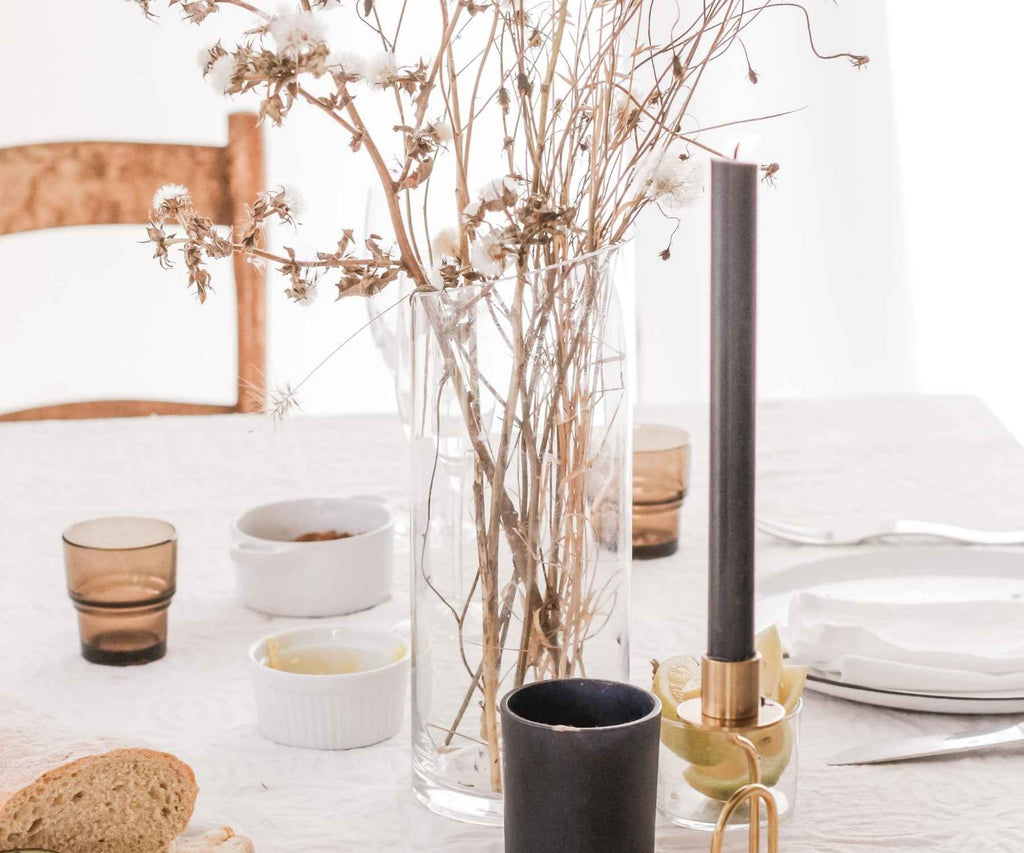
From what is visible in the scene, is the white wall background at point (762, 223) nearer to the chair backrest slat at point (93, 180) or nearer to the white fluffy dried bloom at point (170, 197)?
the chair backrest slat at point (93, 180)

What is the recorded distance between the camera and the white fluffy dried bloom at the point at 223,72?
0.48 m

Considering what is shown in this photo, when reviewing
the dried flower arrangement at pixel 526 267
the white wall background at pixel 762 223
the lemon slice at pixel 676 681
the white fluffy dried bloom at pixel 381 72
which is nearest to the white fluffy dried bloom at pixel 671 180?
the dried flower arrangement at pixel 526 267

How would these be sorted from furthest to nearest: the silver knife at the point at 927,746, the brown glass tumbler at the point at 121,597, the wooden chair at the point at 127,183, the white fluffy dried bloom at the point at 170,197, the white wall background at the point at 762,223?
1. the white wall background at the point at 762,223
2. the wooden chair at the point at 127,183
3. the brown glass tumbler at the point at 121,597
4. the silver knife at the point at 927,746
5. the white fluffy dried bloom at the point at 170,197

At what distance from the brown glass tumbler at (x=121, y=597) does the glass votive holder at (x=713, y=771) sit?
348mm

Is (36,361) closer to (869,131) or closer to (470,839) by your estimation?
(869,131)

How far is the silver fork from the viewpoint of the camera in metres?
0.99

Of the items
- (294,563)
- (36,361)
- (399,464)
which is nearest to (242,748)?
(294,563)

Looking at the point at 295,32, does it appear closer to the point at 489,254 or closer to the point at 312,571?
the point at 489,254

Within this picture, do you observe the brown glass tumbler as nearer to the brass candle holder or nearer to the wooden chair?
the brass candle holder

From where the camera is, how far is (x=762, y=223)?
294 cm

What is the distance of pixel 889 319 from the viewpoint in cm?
298

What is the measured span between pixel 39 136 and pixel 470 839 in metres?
2.57

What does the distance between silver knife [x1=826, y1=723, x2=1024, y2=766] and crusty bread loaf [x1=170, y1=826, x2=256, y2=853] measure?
0.29 metres

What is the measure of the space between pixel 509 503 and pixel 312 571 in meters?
0.32
